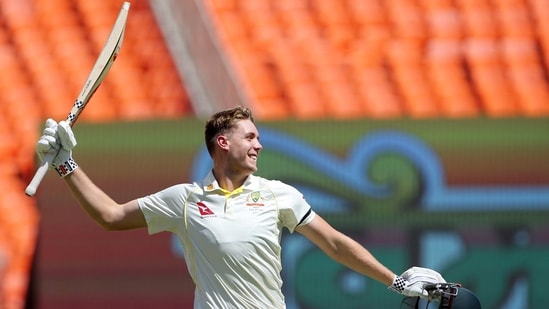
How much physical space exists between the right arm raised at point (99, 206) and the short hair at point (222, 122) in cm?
40

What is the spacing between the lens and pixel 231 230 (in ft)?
15.0

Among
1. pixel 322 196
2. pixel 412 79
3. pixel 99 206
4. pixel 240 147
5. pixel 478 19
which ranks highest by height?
pixel 478 19

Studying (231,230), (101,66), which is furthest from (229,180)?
(101,66)

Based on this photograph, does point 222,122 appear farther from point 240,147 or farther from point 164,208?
point 164,208

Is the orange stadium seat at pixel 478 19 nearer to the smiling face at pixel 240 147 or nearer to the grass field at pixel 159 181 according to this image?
the grass field at pixel 159 181

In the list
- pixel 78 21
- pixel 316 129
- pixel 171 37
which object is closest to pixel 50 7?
pixel 78 21

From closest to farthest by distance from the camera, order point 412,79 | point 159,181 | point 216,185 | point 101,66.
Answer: point 216,185, point 101,66, point 159,181, point 412,79

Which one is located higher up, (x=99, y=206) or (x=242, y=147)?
(x=242, y=147)

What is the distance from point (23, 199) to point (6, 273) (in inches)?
24.8

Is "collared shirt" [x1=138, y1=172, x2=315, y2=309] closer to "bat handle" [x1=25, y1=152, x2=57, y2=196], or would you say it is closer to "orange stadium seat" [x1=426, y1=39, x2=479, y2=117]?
"bat handle" [x1=25, y1=152, x2=57, y2=196]

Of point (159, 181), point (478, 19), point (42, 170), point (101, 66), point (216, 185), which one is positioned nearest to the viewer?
point (42, 170)

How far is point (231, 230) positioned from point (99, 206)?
0.53 meters

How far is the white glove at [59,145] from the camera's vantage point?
14.9ft

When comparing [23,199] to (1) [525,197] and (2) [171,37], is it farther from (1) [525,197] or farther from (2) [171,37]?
(1) [525,197]
